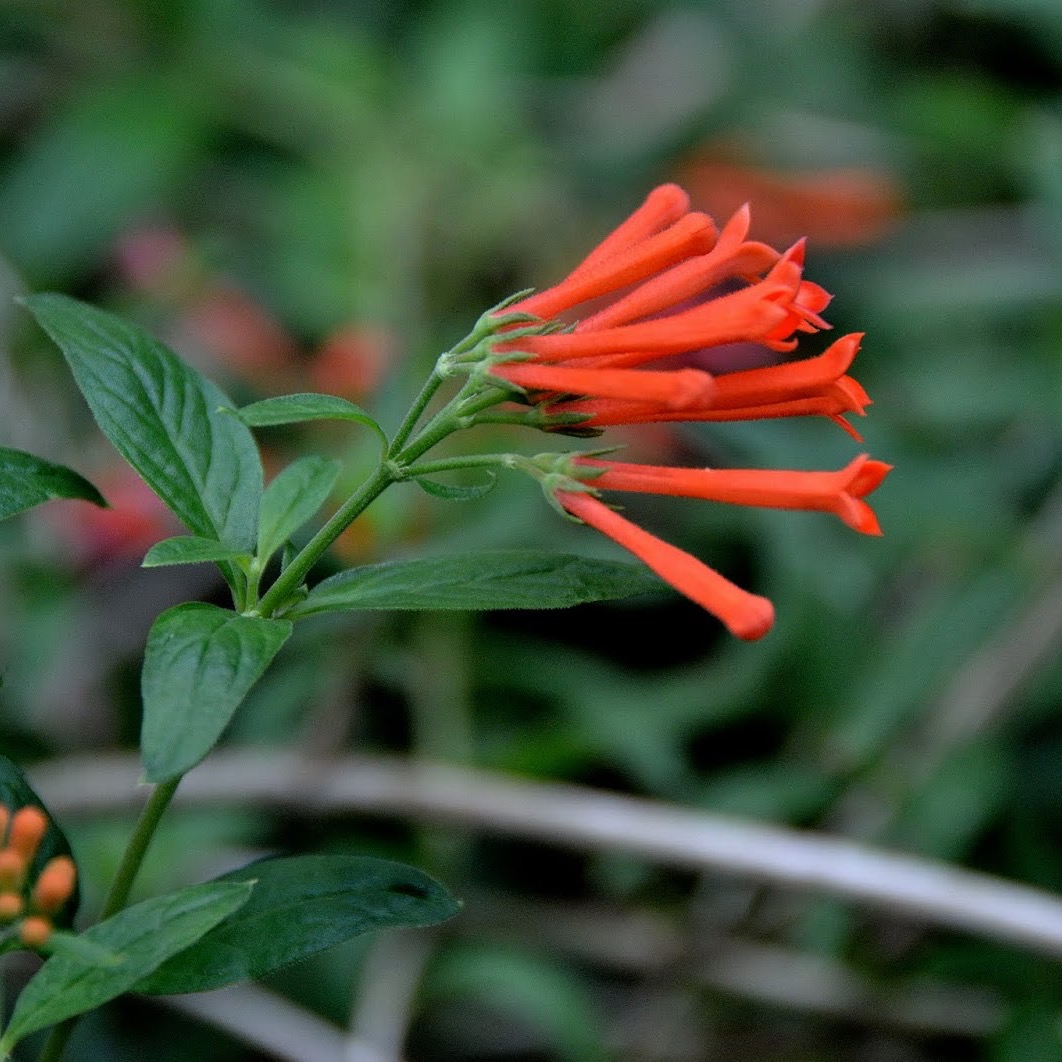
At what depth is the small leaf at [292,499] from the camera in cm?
109

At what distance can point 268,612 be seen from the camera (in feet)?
3.29

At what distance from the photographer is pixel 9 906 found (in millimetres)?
901

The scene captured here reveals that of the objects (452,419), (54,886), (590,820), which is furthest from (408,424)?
(590,820)

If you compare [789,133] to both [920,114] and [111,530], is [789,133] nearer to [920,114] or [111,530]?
[920,114]

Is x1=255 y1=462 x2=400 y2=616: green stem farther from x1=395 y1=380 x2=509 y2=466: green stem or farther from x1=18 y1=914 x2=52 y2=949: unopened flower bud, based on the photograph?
x1=18 y1=914 x2=52 y2=949: unopened flower bud

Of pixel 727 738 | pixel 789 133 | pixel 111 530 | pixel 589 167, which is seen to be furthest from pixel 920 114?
pixel 111 530

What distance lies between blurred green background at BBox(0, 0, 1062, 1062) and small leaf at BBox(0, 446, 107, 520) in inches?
39.7

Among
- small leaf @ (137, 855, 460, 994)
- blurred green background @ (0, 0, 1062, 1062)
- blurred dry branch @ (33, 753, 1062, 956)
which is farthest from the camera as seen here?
blurred green background @ (0, 0, 1062, 1062)

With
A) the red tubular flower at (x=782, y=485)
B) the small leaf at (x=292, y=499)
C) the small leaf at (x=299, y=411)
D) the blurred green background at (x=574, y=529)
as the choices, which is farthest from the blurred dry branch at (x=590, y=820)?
the small leaf at (x=299, y=411)

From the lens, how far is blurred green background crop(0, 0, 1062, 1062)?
7.32ft

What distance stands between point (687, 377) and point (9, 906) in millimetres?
605

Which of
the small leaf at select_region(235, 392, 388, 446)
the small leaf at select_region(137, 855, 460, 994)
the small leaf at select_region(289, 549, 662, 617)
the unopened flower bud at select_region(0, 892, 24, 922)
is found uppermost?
the small leaf at select_region(235, 392, 388, 446)

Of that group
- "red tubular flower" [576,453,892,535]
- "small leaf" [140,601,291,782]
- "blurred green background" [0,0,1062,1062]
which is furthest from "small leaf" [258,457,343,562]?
"blurred green background" [0,0,1062,1062]

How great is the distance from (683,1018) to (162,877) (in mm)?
900
